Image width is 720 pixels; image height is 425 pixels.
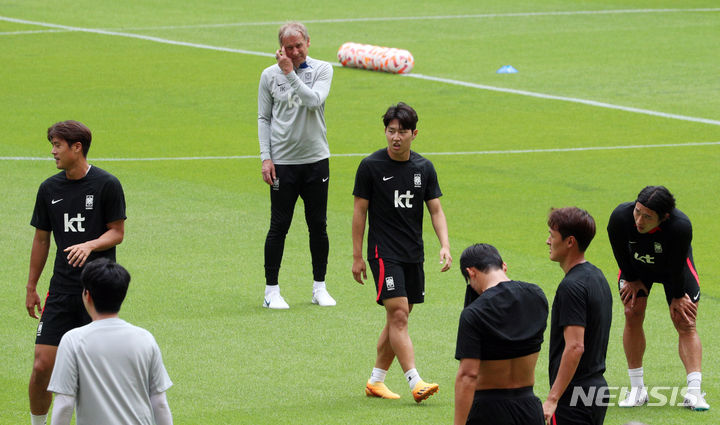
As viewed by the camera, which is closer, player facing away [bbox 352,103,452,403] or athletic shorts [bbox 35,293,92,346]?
athletic shorts [bbox 35,293,92,346]

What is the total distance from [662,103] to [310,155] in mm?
16038

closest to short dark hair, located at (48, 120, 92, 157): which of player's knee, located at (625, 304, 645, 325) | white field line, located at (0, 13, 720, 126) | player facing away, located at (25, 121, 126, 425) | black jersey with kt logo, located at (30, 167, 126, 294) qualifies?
player facing away, located at (25, 121, 126, 425)

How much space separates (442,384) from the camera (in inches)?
408

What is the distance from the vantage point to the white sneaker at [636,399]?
32.4ft

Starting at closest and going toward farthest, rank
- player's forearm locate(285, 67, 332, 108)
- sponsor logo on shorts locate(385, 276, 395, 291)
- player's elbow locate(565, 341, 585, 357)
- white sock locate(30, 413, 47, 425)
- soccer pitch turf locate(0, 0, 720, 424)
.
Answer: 1. player's elbow locate(565, 341, 585, 357)
2. white sock locate(30, 413, 47, 425)
3. sponsor logo on shorts locate(385, 276, 395, 291)
4. soccer pitch turf locate(0, 0, 720, 424)
5. player's forearm locate(285, 67, 332, 108)

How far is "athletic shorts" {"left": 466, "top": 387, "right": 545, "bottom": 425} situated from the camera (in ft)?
23.5

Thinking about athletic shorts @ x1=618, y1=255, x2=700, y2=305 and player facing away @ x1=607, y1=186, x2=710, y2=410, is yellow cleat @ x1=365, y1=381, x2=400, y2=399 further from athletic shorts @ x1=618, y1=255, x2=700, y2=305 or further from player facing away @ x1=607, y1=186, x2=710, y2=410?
athletic shorts @ x1=618, y1=255, x2=700, y2=305

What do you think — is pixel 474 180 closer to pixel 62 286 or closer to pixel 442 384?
pixel 442 384

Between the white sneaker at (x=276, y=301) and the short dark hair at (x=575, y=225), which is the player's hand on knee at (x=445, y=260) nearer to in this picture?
the short dark hair at (x=575, y=225)

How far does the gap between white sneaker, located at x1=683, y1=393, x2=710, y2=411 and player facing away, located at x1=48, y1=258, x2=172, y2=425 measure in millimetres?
4890

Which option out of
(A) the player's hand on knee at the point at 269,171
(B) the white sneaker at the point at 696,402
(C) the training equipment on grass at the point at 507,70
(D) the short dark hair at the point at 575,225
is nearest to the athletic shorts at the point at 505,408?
(D) the short dark hair at the point at 575,225

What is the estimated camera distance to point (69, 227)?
29.1 ft

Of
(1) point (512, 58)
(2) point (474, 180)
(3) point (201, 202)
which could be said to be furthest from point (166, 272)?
(1) point (512, 58)

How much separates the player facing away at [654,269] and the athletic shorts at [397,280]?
166cm
